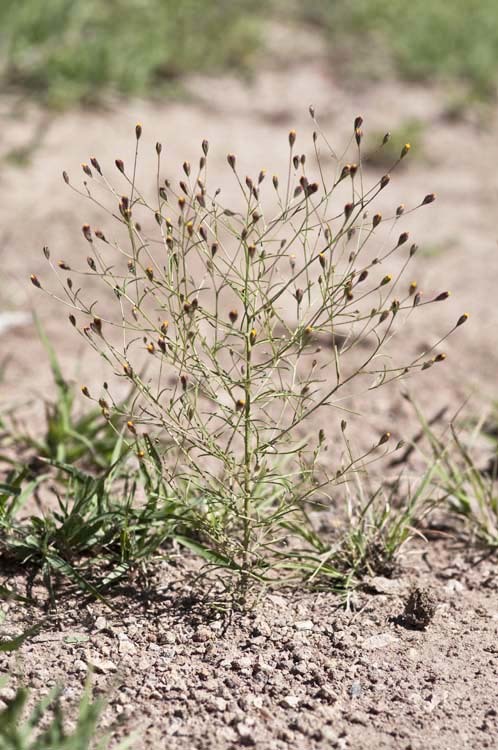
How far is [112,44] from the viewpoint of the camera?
226 inches

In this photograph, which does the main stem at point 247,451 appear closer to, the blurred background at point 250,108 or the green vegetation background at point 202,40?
the blurred background at point 250,108

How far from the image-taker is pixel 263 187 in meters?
5.38

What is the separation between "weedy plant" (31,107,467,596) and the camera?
6.82ft

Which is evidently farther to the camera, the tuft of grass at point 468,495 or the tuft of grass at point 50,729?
the tuft of grass at point 468,495

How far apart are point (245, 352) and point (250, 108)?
433 centimetres

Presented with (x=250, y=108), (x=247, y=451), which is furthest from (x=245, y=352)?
(x=250, y=108)

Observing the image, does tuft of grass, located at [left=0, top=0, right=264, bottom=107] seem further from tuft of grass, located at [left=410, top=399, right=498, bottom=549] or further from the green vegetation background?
tuft of grass, located at [left=410, top=399, right=498, bottom=549]

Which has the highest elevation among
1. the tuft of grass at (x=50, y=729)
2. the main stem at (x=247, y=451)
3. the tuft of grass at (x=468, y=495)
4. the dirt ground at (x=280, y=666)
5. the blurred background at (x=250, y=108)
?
the blurred background at (x=250, y=108)

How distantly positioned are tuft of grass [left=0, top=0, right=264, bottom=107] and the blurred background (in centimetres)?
1

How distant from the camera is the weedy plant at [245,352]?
6.82 ft

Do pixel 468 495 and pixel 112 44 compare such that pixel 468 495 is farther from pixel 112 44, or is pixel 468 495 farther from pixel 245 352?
pixel 112 44

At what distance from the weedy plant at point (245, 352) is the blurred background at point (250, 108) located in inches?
9.1

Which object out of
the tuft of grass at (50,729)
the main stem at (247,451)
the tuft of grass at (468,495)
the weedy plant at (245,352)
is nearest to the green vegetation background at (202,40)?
the weedy plant at (245,352)

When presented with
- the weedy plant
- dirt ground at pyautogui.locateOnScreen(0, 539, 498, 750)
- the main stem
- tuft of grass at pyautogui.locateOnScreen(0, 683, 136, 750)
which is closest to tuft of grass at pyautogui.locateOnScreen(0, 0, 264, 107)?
the weedy plant
